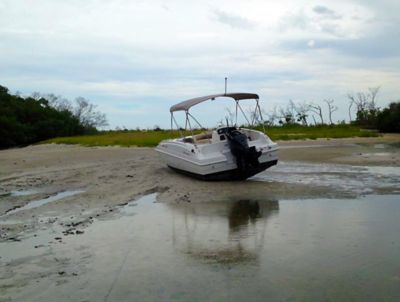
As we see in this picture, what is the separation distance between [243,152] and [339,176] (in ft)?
10.1

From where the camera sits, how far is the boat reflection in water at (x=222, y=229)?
6.58m

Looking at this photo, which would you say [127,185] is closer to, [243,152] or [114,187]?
[114,187]

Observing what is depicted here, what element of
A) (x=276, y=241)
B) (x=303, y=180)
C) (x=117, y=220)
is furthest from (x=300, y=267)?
(x=303, y=180)

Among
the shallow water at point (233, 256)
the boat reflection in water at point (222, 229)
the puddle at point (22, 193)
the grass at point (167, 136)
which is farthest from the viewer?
the grass at point (167, 136)

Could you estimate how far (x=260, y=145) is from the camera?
14688mm

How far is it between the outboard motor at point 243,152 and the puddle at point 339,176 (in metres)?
1.00

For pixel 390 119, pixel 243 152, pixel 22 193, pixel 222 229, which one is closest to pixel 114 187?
pixel 22 193

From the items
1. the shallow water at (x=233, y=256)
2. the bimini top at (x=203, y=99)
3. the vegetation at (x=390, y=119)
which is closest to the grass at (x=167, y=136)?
the vegetation at (x=390, y=119)

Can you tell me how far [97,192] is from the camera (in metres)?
12.4

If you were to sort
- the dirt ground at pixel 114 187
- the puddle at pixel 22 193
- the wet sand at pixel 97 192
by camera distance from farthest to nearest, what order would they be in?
1. the puddle at pixel 22 193
2. the dirt ground at pixel 114 187
3. the wet sand at pixel 97 192

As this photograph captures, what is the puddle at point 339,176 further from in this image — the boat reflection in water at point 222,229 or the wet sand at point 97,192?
the boat reflection in water at point 222,229

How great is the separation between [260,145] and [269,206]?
473cm

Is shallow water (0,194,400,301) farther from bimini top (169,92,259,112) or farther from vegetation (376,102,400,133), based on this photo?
vegetation (376,102,400,133)

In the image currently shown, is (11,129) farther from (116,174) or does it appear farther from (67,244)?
(67,244)
